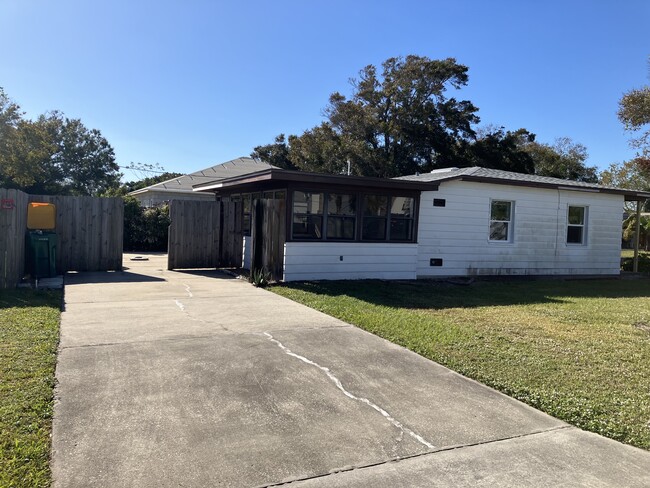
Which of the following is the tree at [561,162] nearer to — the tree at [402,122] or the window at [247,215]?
the tree at [402,122]

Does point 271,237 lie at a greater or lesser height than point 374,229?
lesser

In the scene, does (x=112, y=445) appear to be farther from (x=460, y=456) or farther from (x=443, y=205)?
(x=443, y=205)

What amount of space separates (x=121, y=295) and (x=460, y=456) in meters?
7.56

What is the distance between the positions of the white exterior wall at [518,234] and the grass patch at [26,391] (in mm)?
9509

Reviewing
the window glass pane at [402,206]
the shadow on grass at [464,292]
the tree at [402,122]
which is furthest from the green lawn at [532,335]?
the tree at [402,122]

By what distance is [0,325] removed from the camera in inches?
255

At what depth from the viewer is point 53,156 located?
3491cm

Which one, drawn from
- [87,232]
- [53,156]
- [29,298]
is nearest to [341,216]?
[87,232]

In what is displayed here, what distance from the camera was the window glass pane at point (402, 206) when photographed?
12789 mm

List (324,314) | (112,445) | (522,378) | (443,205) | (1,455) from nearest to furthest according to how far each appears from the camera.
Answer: (1,455) < (112,445) < (522,378) < (324,314) < (443,205)

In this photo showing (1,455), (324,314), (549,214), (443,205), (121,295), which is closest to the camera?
(1,455)

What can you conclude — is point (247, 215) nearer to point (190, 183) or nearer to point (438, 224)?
point (438, 224)

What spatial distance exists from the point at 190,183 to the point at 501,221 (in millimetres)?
15953

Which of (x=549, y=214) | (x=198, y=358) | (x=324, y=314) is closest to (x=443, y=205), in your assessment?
(x=549, y=214)
